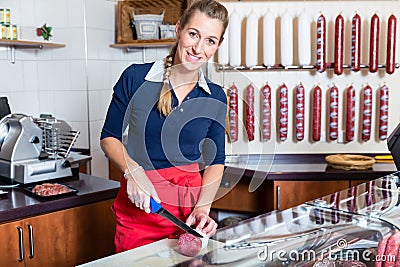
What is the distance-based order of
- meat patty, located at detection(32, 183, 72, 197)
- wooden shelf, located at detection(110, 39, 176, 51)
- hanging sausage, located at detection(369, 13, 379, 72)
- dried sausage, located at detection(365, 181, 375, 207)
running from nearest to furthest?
dried sausage, located at detection(365, 181, 375, 207) < meat patty, located at detection(32, 183, 72, 197) < hanging sausage, located at detection(369, 13, 379, 72) < wooden shelf, located at detection(110, 39, 176, 51)

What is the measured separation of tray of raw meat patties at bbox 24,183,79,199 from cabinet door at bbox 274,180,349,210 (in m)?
1.32

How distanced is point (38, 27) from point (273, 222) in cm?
300

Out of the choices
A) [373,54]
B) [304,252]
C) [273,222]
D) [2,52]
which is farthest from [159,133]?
[2,52]

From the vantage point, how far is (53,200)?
82.9 inches

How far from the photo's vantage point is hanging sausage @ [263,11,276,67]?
11.1 feet

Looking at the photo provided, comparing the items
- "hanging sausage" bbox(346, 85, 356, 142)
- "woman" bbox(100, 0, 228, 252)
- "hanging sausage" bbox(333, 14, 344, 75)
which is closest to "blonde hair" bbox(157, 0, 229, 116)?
"woman" bbox(100, 0, 228, 252)

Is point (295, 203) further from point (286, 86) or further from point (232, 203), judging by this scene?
point (286, 86)

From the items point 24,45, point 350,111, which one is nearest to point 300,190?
point 350,111

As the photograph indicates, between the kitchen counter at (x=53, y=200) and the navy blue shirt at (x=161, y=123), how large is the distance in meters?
0.55

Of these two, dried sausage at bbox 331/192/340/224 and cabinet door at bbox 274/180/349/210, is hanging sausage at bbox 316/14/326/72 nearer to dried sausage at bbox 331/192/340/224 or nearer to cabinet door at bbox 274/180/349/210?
cabinet door at bbox 274/180/349/210

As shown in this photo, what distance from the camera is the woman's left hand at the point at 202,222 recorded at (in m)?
1.41

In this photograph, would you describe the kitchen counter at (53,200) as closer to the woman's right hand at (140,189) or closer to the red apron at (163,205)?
the red apron at (163,205)

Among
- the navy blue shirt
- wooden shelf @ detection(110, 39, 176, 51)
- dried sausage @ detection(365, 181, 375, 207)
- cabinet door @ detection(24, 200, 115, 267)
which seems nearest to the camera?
dried sausage @ detection(365, 181, 375, 207)

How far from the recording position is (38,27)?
384 cm
